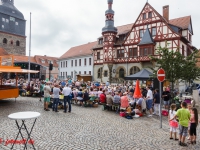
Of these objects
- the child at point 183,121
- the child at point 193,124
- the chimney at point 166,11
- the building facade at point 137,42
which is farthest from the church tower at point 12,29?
the child at point 193,124

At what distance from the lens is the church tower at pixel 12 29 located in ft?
187

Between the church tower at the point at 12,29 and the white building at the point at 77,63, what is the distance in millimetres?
21968

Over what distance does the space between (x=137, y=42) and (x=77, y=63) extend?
56.3 ft

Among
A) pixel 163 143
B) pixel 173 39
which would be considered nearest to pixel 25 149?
pixel 163 143

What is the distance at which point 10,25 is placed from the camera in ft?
193

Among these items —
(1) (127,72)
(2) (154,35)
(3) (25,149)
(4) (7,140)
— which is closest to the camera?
(3) (25,149)

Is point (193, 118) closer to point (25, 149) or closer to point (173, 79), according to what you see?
point (25, 149)

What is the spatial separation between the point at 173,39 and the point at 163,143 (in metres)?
22.0

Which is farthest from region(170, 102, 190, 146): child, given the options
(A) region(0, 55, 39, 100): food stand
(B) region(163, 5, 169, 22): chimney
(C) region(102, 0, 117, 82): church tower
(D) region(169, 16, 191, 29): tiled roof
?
(B) region(163, 5, 169, 22): chimney

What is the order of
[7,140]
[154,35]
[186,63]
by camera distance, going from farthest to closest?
1. [154,35]
2. [186,63]
3. [7,140]

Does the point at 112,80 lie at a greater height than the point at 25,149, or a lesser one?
greater

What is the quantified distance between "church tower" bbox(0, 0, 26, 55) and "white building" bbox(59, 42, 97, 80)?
72.1ft

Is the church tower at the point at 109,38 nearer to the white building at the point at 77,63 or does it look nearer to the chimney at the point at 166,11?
the white building at the point at 77,63

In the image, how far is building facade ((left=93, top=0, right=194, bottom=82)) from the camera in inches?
1038
